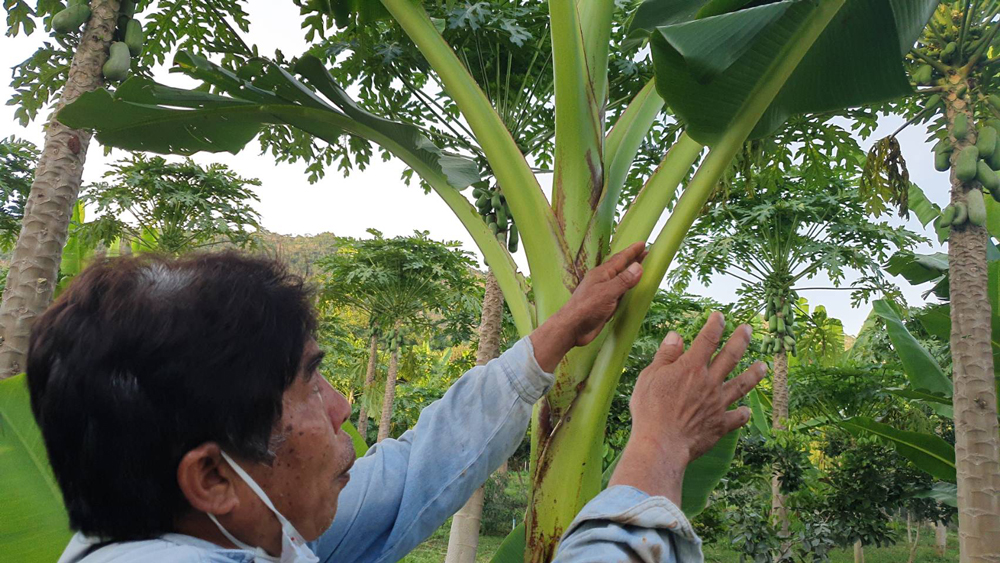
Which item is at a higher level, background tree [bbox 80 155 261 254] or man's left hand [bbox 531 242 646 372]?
background tree [bbox 80 155 261 254]

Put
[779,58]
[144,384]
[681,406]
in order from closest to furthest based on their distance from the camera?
[144,384]
[681,406]
[779,58]

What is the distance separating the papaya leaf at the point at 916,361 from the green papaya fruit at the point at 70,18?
15.5ft

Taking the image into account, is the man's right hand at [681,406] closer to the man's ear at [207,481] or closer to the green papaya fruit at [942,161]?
the man's ear at [207,481]

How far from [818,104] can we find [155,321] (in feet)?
5.38

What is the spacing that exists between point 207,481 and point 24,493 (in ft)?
4.05

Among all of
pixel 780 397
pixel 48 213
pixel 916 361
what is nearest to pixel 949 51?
pixel 916 361

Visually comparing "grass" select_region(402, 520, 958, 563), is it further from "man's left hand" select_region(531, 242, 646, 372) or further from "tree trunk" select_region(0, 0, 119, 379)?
"man's left hand" select_region(531, 242, 646, 372)

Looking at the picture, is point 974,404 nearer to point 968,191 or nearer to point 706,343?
point 968,191

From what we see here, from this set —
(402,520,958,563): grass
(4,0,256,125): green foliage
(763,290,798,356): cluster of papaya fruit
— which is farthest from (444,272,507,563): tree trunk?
(402,520,958,563): grass

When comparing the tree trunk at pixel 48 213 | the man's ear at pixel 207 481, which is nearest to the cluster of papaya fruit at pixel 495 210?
the tree trunk at pixel 48 213

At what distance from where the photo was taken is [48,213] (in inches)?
101

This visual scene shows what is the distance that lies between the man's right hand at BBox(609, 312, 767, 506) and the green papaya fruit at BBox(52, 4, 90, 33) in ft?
9.35

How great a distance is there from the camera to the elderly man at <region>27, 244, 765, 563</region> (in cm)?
75

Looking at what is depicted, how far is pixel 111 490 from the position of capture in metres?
0.77
